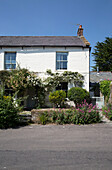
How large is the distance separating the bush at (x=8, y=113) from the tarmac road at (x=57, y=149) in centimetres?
59

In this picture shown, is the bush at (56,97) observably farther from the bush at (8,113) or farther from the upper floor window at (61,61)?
the bush at (8,113)

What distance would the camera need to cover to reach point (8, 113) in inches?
288

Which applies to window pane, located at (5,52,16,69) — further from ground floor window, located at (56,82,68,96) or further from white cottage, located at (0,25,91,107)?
ground floor window, located at (56,82,68,96)

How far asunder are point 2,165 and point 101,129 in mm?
4984

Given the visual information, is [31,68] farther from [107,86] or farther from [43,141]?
[43,141]

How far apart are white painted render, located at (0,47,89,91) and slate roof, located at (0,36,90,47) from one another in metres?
0.39

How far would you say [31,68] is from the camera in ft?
45.6

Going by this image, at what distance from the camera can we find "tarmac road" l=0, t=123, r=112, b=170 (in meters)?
3.56

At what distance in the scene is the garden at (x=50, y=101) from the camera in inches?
301

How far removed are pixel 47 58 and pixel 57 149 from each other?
34.1ft

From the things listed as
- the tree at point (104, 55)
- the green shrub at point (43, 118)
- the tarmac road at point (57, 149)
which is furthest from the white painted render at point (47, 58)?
the tree at point (104, 55)

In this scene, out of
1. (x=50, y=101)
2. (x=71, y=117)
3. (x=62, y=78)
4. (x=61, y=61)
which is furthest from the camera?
(x=61, y=61)

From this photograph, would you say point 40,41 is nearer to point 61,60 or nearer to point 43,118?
point 61,60

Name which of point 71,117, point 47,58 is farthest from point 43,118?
point 47,58
